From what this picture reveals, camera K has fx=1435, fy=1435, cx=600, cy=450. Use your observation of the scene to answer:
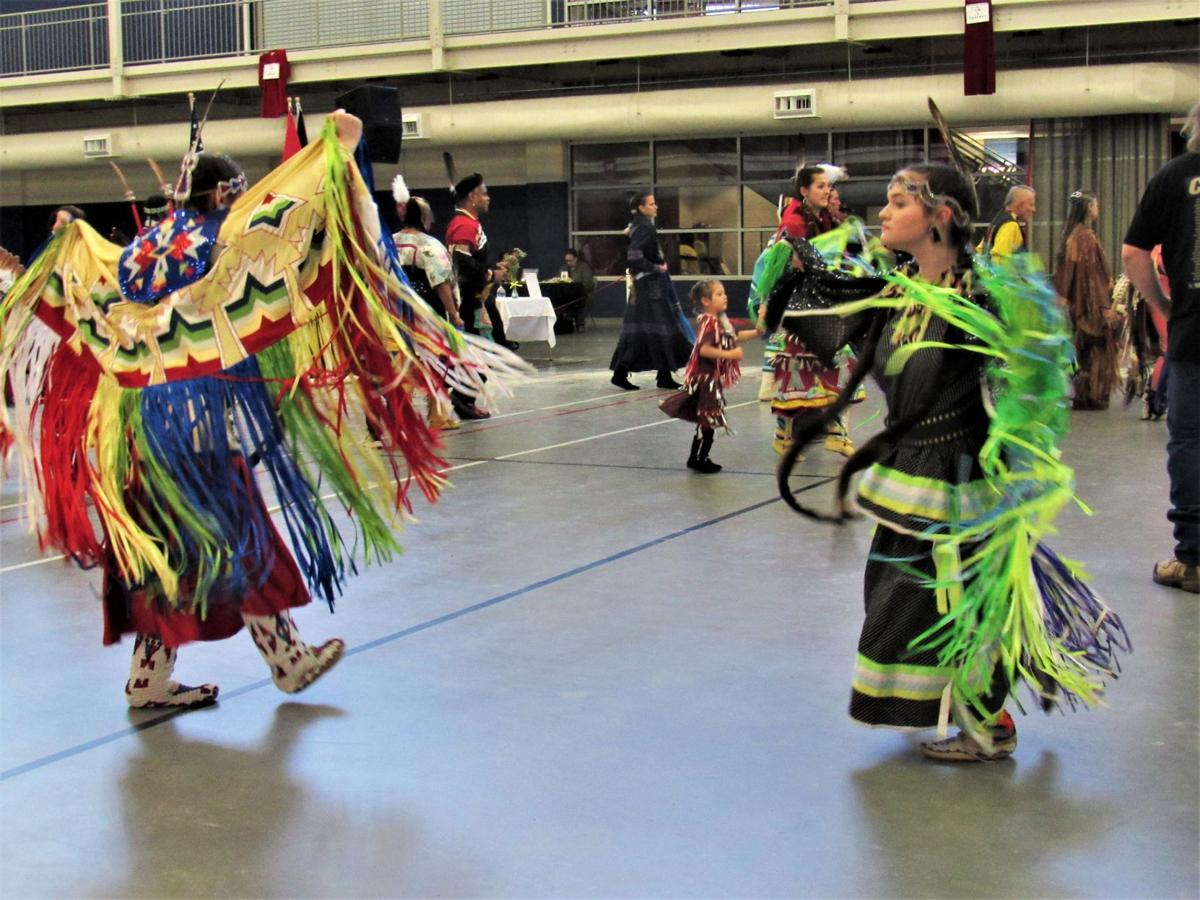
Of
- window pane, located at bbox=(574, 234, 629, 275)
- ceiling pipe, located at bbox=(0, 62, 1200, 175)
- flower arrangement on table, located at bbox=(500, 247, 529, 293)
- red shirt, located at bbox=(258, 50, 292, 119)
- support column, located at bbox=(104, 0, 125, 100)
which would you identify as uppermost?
support column, located at bbox=(104, 0, 125, 100)

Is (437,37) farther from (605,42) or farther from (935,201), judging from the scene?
(935,201)

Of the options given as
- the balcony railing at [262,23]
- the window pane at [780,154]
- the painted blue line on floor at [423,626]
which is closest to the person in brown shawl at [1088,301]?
the painted blue line on floor at [423,626]

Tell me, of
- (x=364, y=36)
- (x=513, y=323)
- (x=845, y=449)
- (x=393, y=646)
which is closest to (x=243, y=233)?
(x=393, y=646)

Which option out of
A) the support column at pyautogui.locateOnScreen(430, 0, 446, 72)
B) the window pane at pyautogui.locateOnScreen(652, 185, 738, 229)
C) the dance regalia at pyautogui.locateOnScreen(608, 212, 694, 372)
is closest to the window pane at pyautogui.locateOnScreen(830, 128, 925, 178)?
the window pane at pyautogui.locateOnScreen(652, 185, 738, 229)

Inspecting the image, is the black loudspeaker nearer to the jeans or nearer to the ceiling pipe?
the jeans

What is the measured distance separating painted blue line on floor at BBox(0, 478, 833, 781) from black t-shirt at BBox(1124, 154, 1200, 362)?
5.96ft

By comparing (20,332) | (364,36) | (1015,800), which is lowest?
(1015,800)

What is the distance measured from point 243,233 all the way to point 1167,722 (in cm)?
226

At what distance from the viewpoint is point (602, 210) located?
19172 millimetres

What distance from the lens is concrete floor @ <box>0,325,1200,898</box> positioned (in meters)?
2.41

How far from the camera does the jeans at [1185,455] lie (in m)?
4.16

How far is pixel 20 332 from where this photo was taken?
3396 millimetres

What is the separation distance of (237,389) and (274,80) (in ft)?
51.7

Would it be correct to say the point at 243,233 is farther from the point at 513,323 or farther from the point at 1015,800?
the point at 513,323
